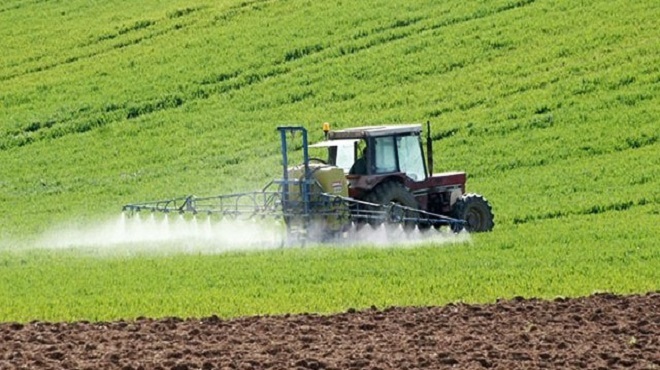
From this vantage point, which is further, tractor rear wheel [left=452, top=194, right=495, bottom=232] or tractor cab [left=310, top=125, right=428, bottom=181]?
tractor rear wheel [left=452, top=194, right=495, bottom=232]

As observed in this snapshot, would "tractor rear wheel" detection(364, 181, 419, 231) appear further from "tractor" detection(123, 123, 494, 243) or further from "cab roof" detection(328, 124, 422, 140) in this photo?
"cab roof" detection(328, 124, 422, 140)

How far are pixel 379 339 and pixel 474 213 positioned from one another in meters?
11.7

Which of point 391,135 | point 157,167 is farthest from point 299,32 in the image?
point 391,135

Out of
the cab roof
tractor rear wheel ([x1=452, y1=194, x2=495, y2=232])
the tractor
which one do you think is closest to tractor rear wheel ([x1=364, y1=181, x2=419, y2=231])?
the tractor

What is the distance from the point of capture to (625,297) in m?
17.6

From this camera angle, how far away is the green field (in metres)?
20.2

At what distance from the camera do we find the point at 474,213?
27.1 metres

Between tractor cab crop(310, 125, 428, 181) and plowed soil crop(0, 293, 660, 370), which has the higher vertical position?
tractor cab crop(310, 125, 428, 181)

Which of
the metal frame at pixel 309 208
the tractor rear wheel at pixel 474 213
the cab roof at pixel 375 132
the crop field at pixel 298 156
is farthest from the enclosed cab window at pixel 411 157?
the crop field at pixel 298 156

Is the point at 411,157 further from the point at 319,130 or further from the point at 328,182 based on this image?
the point at 319,130

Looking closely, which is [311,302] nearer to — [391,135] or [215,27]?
[391,135]

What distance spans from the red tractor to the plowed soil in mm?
8712

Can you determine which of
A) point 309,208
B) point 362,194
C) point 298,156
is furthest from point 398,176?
point 298,156

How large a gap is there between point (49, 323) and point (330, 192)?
894 cm
